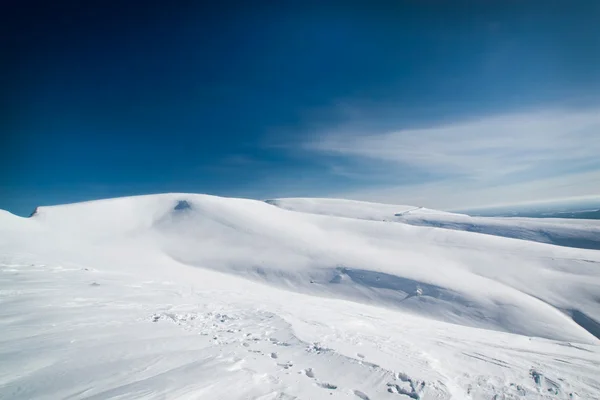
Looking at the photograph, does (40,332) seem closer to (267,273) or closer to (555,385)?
(555,385)

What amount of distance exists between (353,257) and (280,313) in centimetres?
1317

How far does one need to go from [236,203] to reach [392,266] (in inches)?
791

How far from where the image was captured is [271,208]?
116 feet

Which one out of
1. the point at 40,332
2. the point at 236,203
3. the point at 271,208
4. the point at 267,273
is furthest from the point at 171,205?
the point at 40,332

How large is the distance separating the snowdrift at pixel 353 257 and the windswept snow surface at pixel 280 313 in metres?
0.13

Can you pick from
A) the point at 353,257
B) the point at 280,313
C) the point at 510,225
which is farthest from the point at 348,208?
the point at 280,313

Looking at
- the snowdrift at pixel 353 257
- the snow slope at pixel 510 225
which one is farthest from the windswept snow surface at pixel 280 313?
the snow slope at pixel 510 225

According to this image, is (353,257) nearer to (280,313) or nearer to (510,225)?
(280,313)

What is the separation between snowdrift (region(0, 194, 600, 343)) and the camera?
15531mm

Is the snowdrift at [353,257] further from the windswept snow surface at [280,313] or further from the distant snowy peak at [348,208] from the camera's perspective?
the distant snowy peak at [348,208]

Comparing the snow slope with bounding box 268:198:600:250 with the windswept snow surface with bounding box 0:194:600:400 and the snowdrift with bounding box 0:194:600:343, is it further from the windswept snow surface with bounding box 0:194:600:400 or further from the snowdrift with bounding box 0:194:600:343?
the windswept snow surface with bounding box 0:194:600:400

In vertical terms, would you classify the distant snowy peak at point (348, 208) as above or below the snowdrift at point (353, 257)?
above

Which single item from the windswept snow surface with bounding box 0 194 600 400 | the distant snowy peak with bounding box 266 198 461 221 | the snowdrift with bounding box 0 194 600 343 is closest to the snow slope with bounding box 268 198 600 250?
the distant snowy peak with bounding box 266 198 461 221

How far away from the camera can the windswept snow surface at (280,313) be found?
4.63 meters
